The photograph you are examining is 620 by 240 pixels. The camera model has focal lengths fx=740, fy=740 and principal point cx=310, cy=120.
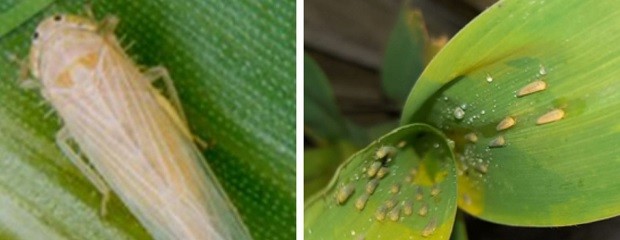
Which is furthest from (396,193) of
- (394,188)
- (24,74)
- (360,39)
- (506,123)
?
(360,39)

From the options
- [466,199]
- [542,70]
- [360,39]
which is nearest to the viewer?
[542,70]

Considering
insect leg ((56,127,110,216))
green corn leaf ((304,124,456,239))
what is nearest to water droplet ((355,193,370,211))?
green corn leaf ((304,124,456,239))

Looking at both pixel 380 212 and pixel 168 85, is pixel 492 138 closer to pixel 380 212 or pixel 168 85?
pixel 380 212

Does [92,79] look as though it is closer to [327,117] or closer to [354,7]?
[327,117]

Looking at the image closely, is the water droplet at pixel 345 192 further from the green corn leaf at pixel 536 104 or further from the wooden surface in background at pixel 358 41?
the wooden surface in background at pixel 358 41

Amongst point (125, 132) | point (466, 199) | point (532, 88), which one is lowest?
point (466, 199)

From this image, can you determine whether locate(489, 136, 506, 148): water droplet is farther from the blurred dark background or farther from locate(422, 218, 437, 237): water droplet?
the blurred dark background
